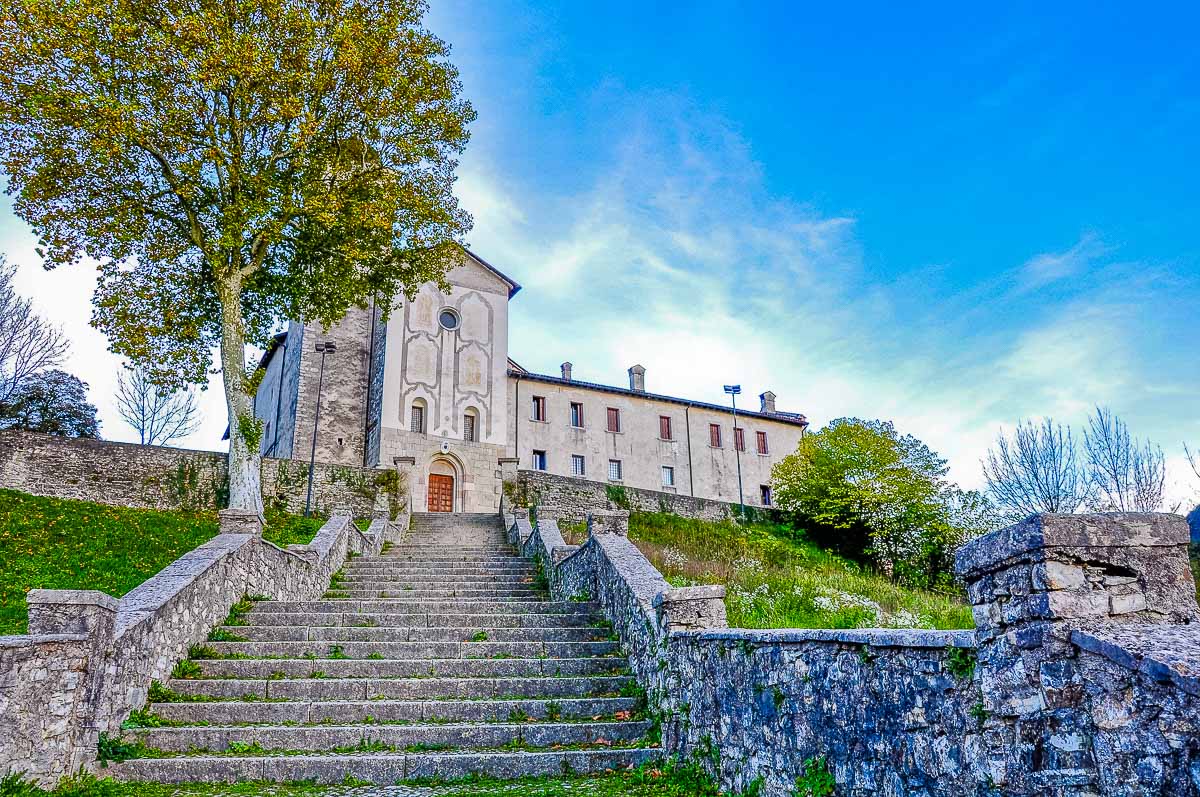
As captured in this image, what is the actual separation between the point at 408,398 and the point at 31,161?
45.0 feet

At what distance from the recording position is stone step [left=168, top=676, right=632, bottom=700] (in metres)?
7.44

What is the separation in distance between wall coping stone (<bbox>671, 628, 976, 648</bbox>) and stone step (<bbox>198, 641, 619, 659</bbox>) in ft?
10.4

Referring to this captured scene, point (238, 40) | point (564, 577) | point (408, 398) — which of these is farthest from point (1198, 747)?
point (408, 398)

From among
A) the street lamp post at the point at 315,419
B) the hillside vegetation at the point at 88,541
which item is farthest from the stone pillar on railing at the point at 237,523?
the street lamp post at the point at 315,419

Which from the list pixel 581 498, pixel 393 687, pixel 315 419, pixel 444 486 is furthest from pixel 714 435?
pixel 393 687

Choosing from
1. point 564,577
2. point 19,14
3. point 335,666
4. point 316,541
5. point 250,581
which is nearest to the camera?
point 335,666

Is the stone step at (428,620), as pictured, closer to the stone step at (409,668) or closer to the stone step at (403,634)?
the stone step at (403,634)

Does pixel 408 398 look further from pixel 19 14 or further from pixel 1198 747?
pixel 1198 747

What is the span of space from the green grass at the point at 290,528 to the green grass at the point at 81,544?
127 cm

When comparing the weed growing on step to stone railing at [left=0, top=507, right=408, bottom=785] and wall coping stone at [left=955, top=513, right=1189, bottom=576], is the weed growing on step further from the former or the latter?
wall coping stone at [left=955, top=513, right=1189, bottom=576]

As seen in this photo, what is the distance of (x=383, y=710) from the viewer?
281 inches

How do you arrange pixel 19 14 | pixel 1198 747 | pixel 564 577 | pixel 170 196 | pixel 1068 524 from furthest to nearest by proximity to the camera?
1. pixel 170 196
2. pixel 19 14
3. pixel 564 577
4. pixel 1068 524
5. pixel 1198 747

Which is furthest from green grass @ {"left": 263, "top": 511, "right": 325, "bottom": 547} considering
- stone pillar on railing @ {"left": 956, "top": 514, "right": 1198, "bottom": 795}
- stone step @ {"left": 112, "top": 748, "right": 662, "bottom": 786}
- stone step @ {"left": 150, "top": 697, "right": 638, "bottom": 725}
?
stone pillar on railing @ {"left": 956, "top": 514, "right": 1198, "bottom": 795}

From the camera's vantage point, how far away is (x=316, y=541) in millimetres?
12773
